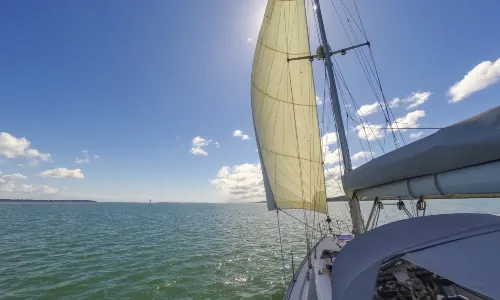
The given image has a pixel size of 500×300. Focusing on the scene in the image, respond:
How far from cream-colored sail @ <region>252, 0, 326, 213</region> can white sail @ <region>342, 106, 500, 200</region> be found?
19.5 feet

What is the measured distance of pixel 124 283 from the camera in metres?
11.1

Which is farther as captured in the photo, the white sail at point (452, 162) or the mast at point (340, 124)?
the mast at point (340, 124)

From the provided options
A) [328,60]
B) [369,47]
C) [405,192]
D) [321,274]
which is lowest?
[321,274]

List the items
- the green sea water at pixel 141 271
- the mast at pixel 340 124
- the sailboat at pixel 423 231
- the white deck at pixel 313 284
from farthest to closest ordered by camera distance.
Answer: the green sea water at pixel 141 271, the mast at pixel 340 124, the white deck at pixel 313 284, the sailboat at pixel 423 231

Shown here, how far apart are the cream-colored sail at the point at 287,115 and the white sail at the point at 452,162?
5.95 metres

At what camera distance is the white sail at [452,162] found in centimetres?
217

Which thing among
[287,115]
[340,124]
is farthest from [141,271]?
[340,124]

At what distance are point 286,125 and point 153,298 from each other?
9.21m

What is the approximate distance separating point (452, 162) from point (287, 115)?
744 cm

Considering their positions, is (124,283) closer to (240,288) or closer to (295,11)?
(240,288)

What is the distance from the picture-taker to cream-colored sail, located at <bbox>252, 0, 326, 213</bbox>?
9.54 meters

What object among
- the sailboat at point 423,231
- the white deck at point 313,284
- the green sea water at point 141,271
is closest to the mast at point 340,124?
the sailboat at point 423,231

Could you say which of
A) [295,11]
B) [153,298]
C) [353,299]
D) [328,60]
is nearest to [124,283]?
[153,298]

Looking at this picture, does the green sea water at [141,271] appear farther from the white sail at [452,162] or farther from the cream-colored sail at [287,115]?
the white sail at [452,162]
